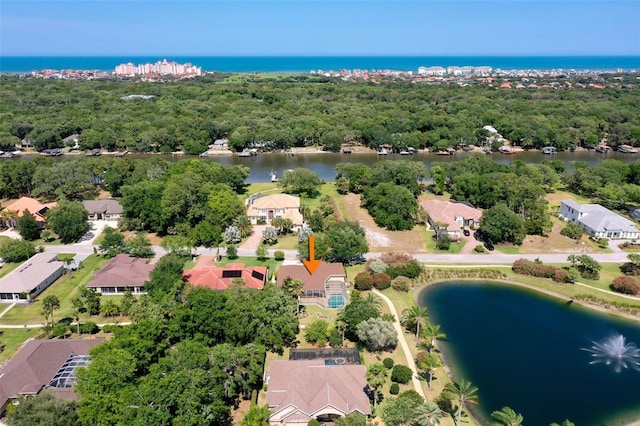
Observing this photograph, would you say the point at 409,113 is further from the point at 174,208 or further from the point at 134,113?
the point at 174,208

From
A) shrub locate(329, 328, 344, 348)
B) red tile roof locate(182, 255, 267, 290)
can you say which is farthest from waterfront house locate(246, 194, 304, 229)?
shrub locate(329, 328, 344, 348)

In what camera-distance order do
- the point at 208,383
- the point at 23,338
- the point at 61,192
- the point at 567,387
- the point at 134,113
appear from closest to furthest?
1. the point at 208,383
2. the point at 567,387
3. the point at 23,338
4. the point at 61,192
5. the point at 134,113

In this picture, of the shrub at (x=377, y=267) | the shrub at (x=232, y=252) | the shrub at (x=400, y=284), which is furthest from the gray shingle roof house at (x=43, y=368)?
the shrub at (x=400, y=284)

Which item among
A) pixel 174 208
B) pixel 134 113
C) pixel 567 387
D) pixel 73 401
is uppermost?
pixel 134 113

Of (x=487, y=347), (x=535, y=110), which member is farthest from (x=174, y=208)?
(x=535, y=110)

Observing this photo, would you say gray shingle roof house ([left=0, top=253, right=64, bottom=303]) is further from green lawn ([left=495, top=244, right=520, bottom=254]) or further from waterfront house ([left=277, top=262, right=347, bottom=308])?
green lawn ([left=495, top=244, right=520, bottom=254])

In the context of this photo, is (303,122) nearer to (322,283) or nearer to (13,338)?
(322,283)
